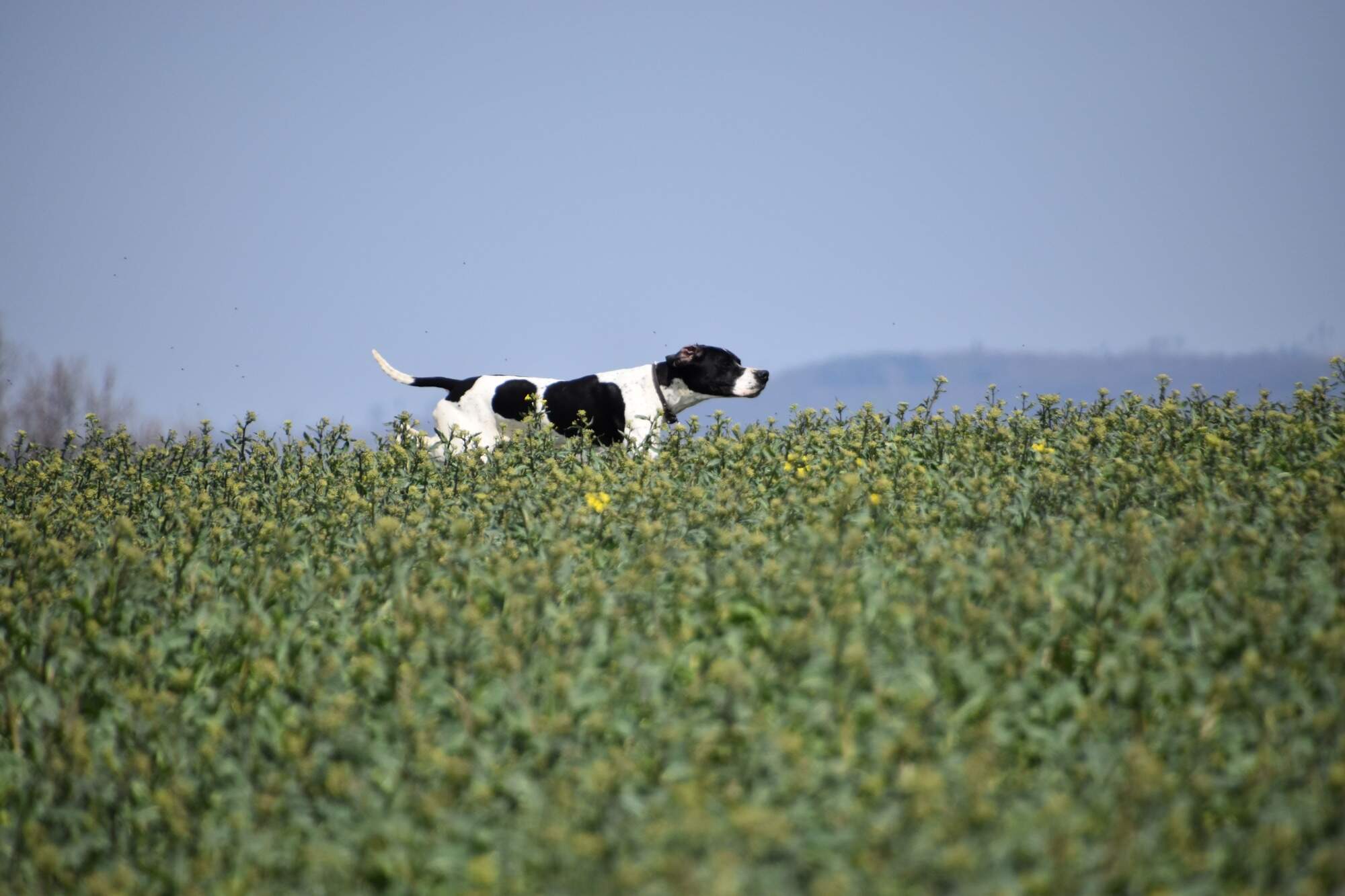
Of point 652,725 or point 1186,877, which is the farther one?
point 652,725

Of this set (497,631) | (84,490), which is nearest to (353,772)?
(497,631)

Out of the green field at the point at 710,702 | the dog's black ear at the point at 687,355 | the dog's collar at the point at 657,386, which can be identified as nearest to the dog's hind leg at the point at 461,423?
the dog's collar at the point at 657,386

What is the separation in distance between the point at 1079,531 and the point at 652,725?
2808mm

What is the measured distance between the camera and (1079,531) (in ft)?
19.7

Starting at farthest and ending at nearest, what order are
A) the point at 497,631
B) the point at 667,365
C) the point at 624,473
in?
the point at 667,365, the point at 624,473, the point at 497,631

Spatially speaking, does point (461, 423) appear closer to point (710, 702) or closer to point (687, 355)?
point (687, 355)

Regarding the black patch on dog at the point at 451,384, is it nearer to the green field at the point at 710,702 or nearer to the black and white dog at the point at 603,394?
the black and white dog at the point at 603,394

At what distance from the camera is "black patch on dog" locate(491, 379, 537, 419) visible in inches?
506

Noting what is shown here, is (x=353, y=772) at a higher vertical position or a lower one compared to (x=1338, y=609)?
lower

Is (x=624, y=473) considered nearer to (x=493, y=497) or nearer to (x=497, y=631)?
(x=493, y=497)

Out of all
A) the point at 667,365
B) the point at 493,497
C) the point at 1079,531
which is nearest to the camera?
the point at 1079,531

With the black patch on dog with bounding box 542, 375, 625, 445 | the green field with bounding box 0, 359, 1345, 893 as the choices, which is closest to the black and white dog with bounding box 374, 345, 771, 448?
the black patch on dog with bounding box 542, 375, 625, 445

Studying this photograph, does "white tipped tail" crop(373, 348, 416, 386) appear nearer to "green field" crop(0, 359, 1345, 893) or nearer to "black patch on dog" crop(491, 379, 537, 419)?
"black patch on dog" crop(491, 379, 537, 419)

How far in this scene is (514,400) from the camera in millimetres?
12953
